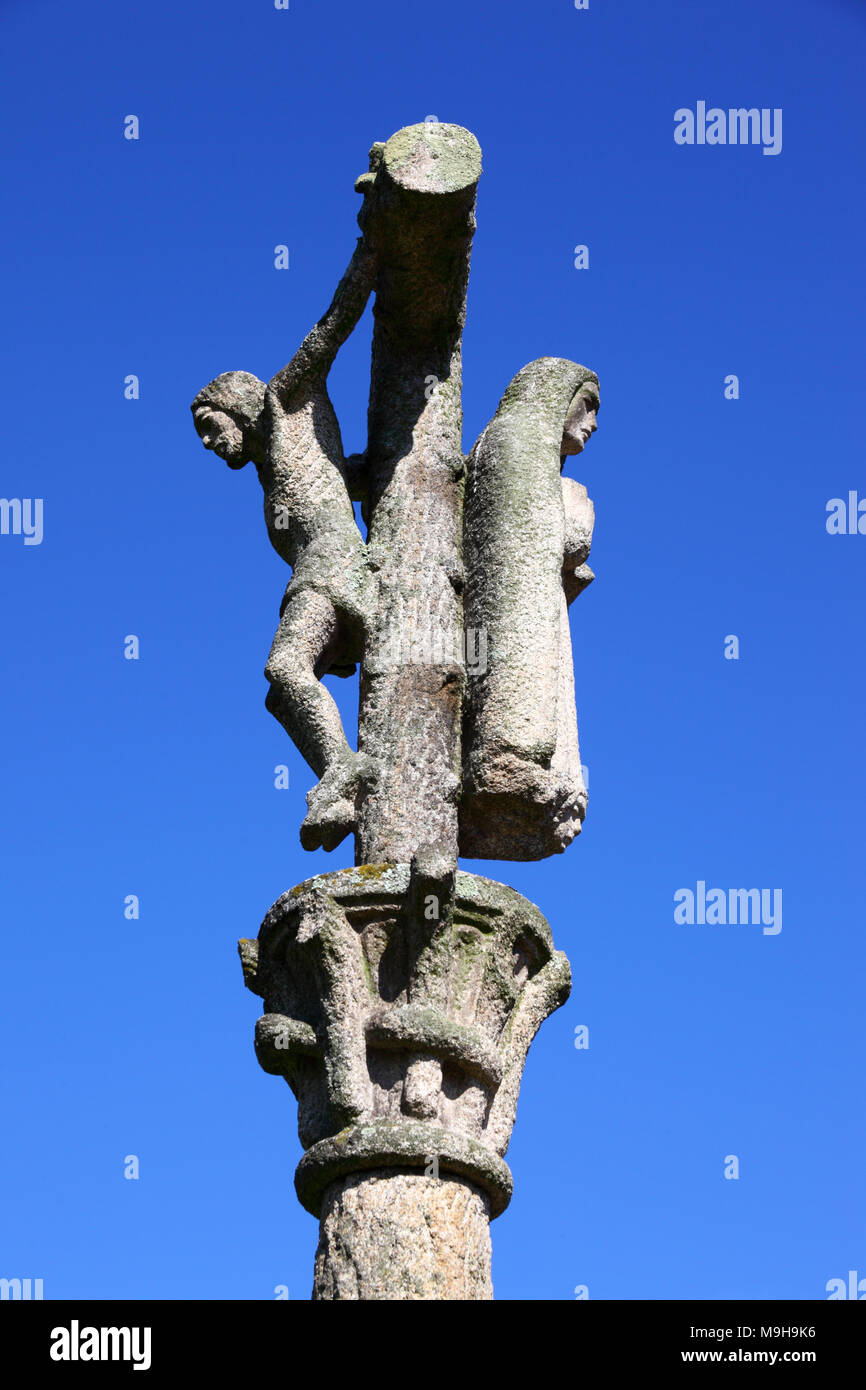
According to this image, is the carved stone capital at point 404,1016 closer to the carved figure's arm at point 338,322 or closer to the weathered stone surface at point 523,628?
the weathered stone surface at point 523,628

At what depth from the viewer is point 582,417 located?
28.9 feet

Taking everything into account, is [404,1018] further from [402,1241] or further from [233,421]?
[233,421]

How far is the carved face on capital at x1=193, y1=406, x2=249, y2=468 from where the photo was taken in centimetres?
880

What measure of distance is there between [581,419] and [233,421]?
5.18ft

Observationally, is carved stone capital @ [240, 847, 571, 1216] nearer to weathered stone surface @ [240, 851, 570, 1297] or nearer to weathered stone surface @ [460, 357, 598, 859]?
weathered stone surface @ [240, 851, 570, 1297]

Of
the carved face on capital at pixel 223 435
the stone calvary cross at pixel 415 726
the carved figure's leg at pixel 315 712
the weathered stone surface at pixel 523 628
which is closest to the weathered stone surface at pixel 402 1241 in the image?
the stone calvary cross at pixel 415 726

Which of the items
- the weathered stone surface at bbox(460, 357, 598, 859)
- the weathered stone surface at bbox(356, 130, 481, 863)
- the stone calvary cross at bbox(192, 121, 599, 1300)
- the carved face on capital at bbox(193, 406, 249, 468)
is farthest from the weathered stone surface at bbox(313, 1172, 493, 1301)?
the carved face on capital at bbox(193, 406, 249, 468)

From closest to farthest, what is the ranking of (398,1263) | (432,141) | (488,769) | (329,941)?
(398,1263)
(329,941)
(488,769)
(432,141)

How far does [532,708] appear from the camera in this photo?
7.84 meters

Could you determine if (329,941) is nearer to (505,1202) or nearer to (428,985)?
(428,985)

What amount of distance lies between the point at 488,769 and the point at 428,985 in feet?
3.22
